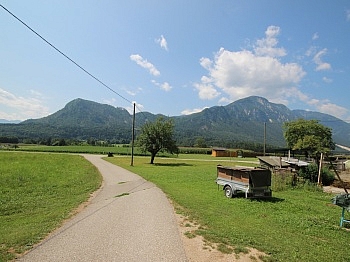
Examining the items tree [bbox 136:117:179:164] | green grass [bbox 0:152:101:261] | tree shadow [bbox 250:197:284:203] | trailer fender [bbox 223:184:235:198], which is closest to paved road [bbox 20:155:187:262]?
green grass [bbox 0:152:101:261]

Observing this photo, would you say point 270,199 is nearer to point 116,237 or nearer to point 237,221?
point 237,221

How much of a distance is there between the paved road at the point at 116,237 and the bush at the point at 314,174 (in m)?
17.3

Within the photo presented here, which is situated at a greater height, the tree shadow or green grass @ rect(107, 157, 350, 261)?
green grass @ rect(107, 157, 350, 261)

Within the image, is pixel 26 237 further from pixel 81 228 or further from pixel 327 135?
pixel 327 135

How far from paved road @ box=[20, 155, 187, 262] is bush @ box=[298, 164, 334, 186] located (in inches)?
680

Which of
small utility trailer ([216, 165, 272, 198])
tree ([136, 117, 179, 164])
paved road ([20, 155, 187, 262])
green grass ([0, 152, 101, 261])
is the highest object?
tree ([136, 117, 179, 164])

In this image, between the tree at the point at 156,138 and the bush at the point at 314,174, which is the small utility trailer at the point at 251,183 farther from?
the tree at the point at 156,138

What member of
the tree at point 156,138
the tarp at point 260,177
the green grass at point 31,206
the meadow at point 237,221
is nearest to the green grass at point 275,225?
the meadow at point 237,221

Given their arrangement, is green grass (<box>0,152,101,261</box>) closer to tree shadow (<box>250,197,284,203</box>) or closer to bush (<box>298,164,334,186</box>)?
tree shadow (<box>250,197,284,203</box>)

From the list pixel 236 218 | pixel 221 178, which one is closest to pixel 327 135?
pixel 221 178

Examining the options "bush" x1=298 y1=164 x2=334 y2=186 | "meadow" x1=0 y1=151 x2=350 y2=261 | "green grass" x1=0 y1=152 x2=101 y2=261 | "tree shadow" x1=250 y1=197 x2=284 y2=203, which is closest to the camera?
"meadow" x1=0 y1=151 x2=350 y2=261

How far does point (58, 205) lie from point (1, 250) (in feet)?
21.6

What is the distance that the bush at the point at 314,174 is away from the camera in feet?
78.0

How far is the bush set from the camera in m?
23.8
